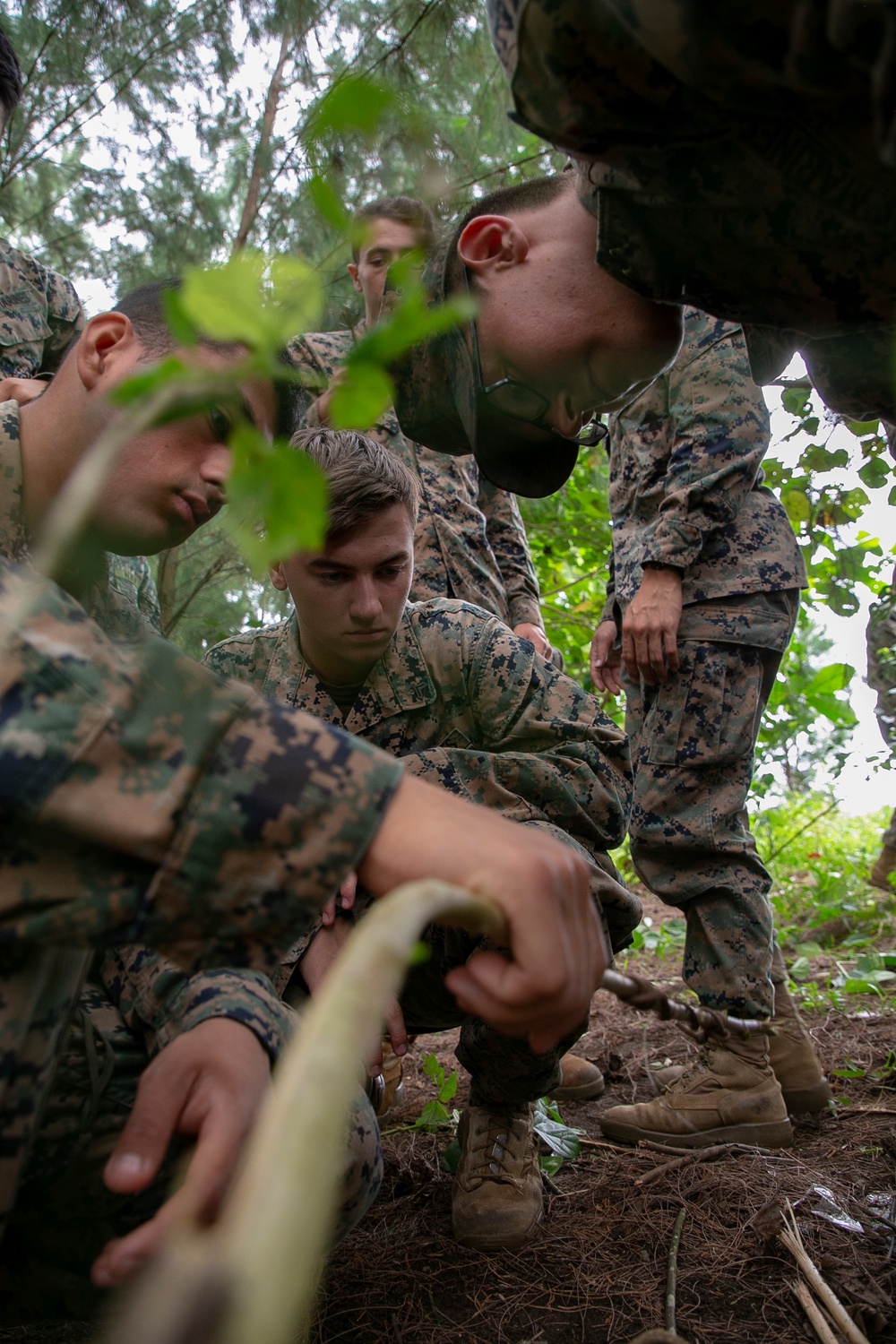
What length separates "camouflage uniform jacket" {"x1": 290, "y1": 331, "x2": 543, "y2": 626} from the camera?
117 inches

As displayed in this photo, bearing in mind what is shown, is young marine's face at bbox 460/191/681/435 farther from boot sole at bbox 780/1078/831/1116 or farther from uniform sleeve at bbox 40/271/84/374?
boot sole at bbox 780/1078/831/1116

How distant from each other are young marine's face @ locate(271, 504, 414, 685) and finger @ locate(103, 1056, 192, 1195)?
1.11 metres

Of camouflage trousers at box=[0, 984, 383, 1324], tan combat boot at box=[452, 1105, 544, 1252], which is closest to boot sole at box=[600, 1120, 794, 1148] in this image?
tan combat boot at box=[452, 1105, 544, 1252]

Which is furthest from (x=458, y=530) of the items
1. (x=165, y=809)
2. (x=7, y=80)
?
(x=165, y=809)

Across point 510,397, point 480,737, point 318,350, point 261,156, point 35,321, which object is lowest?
point 480,737

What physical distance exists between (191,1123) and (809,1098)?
75.8 inches

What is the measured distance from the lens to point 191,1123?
1.02 m

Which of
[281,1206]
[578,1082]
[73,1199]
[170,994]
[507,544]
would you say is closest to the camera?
[281,1206]

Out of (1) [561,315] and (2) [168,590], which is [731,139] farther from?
(2) [168,590]

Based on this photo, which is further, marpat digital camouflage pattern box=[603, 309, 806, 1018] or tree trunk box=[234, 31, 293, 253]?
tree trunk box=[234, 31, 293, 253]

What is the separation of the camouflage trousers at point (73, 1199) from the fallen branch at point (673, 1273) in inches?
22.4

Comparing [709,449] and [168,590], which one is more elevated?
[709,449]

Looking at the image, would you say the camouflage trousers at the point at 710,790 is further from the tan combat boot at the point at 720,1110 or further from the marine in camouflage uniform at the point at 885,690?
the marine in camouflage uniform at the point at 885,690

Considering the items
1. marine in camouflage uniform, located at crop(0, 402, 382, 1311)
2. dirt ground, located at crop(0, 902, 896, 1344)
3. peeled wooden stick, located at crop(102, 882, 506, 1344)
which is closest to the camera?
→ peeled wooden stick, located at crop(102, 882, 506, 1344)
